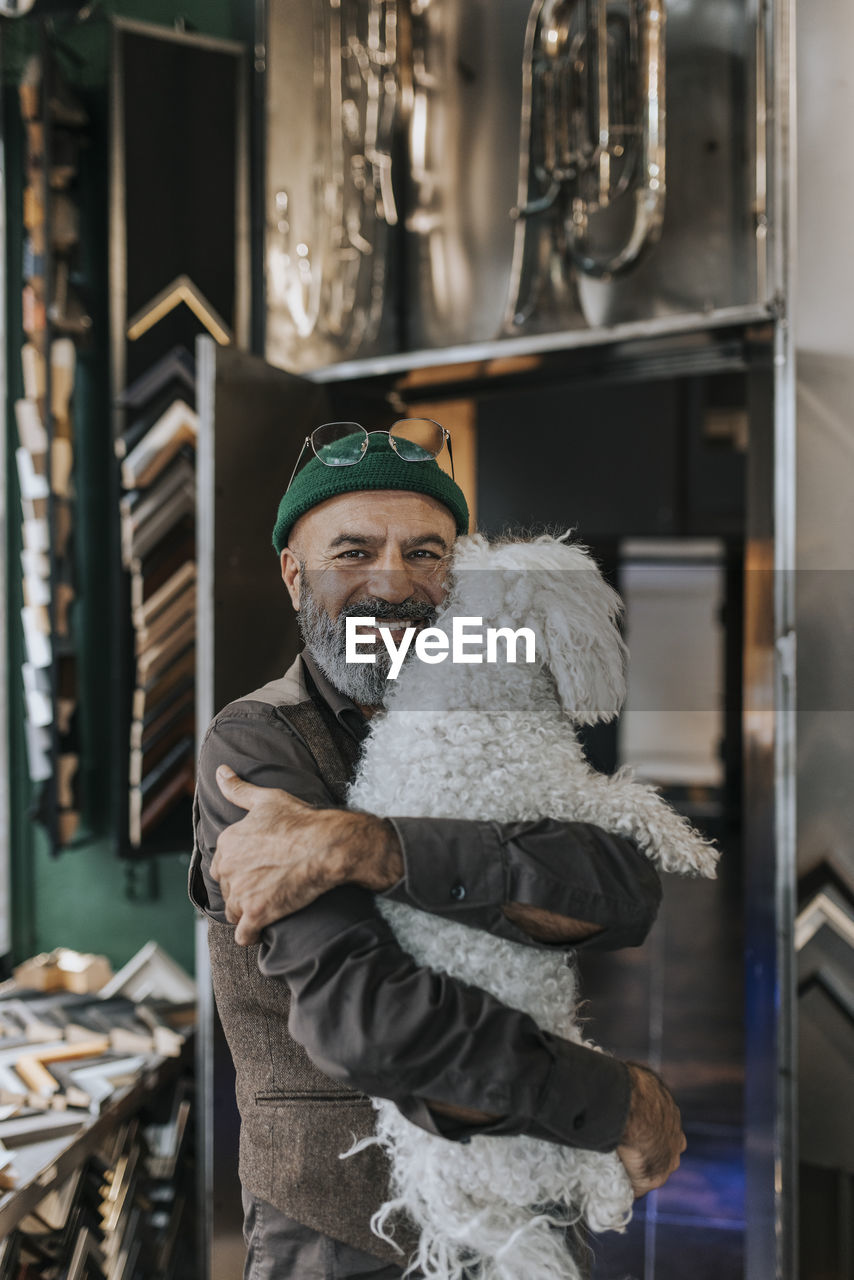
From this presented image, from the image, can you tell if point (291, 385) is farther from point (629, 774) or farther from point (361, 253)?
point (629, 774)

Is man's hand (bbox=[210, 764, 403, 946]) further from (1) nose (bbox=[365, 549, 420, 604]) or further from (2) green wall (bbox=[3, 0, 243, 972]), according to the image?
(2) green wall (bbox=[3, 0, 243, 972])

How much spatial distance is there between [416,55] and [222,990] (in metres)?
2.25

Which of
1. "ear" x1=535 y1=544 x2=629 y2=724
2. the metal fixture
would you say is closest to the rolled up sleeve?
"ear" x1=535 y1=544 x2=629 y2=724

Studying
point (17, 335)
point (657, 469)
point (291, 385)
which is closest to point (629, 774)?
point (291, 385)

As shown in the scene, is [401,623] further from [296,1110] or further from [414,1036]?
[296,1110]

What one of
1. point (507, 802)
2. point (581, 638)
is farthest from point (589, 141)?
point (507, 802)

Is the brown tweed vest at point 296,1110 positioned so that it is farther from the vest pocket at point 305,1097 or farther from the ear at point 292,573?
the ear at point 292,573

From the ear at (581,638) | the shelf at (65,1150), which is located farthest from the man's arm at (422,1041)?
the shelf at (65,1150)

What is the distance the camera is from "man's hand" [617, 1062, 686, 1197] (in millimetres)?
904

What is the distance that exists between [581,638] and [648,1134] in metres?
0.48

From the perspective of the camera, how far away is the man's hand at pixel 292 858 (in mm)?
831

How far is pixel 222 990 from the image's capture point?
41.3 inches

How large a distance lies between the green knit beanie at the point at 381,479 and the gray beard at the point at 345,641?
0.26 feet

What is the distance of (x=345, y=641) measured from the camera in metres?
0.91
